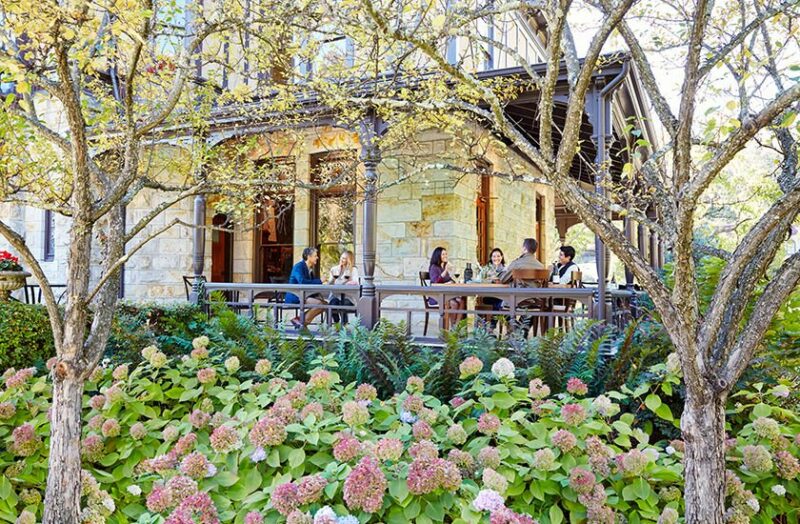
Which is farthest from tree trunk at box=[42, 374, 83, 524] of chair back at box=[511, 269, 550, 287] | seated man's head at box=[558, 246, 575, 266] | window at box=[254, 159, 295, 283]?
window at box=[254, 159, 295, 283]

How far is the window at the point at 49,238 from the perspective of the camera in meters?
9.77

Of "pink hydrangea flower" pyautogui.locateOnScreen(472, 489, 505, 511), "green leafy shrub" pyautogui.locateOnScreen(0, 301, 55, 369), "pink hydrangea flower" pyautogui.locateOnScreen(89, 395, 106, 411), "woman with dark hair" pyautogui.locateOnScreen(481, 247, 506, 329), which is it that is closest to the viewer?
"pink hydrangea flower" pyautogui.locateOnScreen(472, 489, 505, 511)

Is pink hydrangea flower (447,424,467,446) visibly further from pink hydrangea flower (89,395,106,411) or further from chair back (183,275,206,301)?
chair back (183,275,206,301)

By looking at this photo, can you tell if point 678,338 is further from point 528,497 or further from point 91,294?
point 91,294

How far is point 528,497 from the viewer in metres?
1.94

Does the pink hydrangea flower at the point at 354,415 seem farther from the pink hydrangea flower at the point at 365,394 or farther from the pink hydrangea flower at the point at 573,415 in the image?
the pink hydrangea flower at the point at 573,415

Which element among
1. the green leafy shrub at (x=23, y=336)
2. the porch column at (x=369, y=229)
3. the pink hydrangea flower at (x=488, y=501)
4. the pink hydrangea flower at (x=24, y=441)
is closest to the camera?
the pink hydrangea flower at (x=488, y=501)

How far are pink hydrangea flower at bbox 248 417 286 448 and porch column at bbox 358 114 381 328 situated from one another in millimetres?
3572

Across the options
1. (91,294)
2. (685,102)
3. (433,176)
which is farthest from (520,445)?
(433,176)

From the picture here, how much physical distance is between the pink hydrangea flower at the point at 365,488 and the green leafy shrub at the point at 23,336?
3817mm

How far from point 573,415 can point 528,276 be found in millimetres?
3441

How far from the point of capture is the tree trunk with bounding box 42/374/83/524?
204 centimetres

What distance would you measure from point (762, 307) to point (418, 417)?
4.31 ft

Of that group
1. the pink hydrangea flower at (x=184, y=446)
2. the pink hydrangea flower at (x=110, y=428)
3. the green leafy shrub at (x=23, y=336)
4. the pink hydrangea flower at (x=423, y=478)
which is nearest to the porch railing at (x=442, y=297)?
the green leafy shrub at (x=23, y=336)
